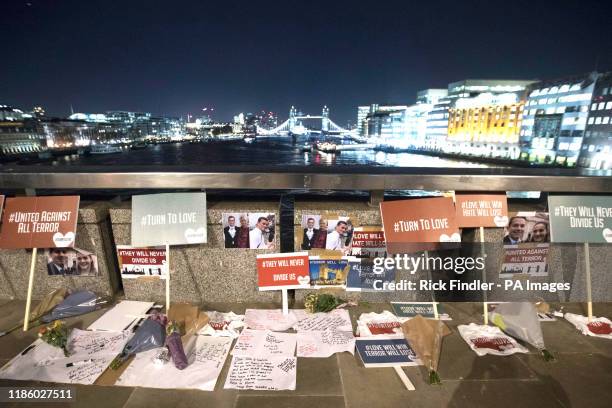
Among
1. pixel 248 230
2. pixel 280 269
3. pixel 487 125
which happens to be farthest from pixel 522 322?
pixel 487 125

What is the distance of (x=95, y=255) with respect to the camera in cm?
394

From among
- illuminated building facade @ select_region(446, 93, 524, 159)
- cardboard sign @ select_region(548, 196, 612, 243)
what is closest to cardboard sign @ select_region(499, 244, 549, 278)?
cardboard sign @ select_region(548, 196, 612, 243)

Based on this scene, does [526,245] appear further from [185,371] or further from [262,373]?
[185,371]

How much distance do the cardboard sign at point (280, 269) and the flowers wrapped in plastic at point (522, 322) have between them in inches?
84.0

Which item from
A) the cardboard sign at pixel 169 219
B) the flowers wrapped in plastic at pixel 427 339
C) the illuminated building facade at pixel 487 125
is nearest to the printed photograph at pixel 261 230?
the cardboard sign at pixel 169 219

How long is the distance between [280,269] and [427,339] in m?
1.66

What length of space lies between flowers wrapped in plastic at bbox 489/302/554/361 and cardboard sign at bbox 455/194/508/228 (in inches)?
35.5

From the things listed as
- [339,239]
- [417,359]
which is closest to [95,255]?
[339,239]

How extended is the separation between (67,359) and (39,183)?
1932 mm

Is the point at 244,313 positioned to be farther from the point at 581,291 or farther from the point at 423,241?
the point at 581,291

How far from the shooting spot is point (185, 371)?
287 centimetres

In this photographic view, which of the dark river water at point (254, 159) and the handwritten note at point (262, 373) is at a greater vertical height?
the dark river water at point (254, 159)

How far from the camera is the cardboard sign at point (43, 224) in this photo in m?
3.63

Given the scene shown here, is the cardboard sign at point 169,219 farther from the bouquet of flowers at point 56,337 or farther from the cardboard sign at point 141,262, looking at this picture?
the bouquet of flowers at point 56,337
